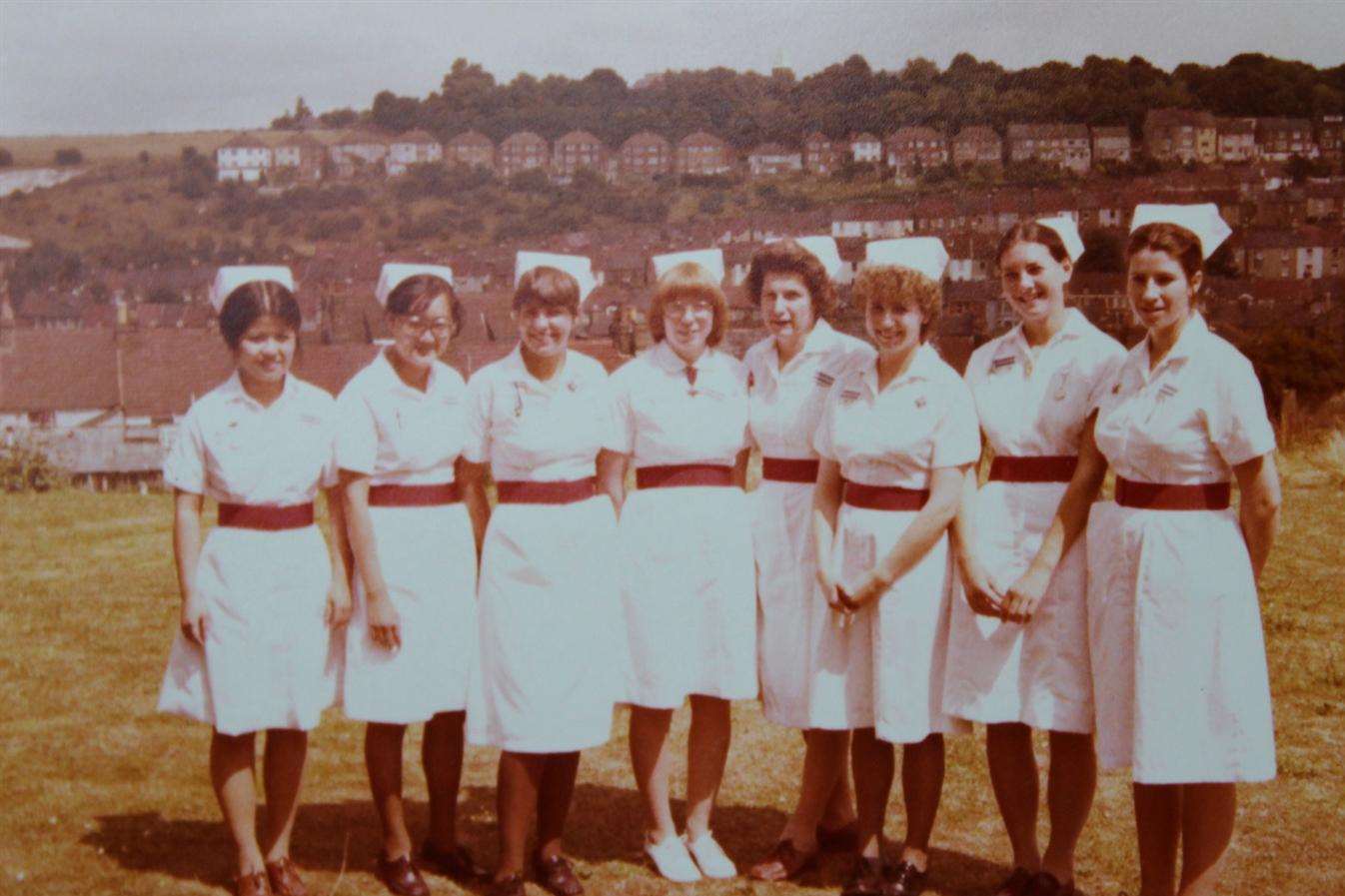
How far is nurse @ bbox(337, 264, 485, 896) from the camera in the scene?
4680 mm

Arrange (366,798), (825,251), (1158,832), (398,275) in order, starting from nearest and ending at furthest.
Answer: (1158,832) → (398,275) → (825,251) → (366,798)

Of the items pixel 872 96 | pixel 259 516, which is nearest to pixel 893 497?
pixel 259 516

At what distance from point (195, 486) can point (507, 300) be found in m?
1.35

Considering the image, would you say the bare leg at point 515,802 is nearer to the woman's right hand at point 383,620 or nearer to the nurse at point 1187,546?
the woman's right hand at point 383,620

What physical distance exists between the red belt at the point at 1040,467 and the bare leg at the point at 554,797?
1.91 m

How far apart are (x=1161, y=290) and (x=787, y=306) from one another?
1.42 m

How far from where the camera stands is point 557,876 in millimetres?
4832

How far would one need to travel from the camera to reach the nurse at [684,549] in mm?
4906

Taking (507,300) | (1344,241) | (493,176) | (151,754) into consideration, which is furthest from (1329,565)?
(493,176)

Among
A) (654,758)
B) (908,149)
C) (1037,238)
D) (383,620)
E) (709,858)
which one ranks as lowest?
(709,858)

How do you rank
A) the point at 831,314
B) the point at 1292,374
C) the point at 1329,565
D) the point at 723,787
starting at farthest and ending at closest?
1. the point at 1292,374
2. the point at 1329,565
3. the point at 723,787
4. the point at 831,314

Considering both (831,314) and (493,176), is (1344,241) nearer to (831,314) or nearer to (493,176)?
(493,176)

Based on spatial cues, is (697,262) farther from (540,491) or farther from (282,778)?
(282,778)

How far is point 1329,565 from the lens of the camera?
10.5m
